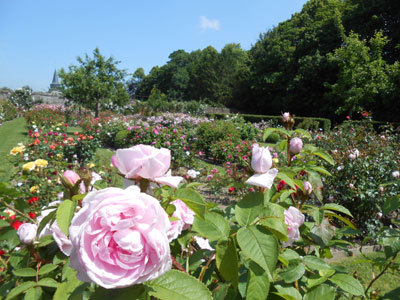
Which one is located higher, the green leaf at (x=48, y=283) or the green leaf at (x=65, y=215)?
the green leaf at (x=65, y=215)

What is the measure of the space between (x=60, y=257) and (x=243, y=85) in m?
29.1

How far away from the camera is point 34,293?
0.68 meters

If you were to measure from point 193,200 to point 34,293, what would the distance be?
49cm

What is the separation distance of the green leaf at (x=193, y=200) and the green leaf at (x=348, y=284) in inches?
20.3

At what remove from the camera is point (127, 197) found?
1.39 feet

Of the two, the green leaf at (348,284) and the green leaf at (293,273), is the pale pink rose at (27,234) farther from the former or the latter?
the green leaf at (348,284)

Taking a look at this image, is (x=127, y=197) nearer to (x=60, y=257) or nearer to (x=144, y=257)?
(x=144, y=257)

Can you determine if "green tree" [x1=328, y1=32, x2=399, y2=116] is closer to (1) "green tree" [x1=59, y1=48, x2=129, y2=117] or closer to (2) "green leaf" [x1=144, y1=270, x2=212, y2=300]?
(1) "green tree" [x1=59, y1=48, x2=129, y2=117]

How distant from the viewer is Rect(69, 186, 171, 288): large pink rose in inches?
15.8

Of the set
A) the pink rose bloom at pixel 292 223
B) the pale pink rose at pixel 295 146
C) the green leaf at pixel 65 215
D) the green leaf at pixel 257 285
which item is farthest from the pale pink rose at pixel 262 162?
the green leaf at pixel 65 215

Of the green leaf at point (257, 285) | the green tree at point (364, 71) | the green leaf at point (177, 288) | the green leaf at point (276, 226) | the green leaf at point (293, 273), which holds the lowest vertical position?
the green leaf at point (293, 273)

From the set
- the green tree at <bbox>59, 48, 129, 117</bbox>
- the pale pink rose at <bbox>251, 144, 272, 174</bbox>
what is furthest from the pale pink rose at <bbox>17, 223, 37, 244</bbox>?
the green tree at <bbox>59, 48, 129, 117</bbox>

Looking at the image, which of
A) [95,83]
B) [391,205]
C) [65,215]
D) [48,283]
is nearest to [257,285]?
[65,215]

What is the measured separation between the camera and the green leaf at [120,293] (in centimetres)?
42
